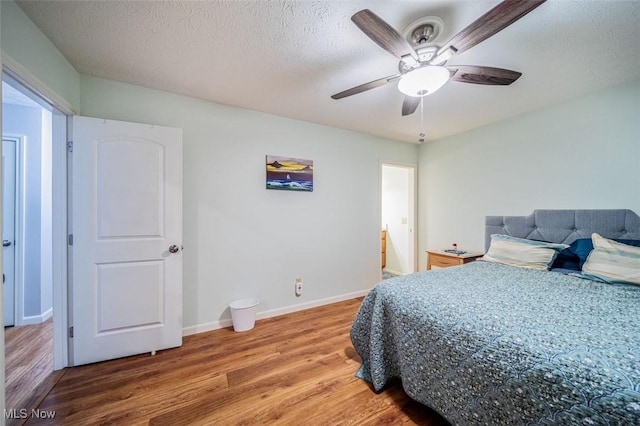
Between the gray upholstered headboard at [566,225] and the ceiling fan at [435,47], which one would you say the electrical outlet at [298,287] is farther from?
the gray upholstered headboard at [566,225]

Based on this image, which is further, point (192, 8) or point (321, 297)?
point (321, 297)

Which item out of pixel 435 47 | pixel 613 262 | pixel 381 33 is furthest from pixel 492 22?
pixel 613 262

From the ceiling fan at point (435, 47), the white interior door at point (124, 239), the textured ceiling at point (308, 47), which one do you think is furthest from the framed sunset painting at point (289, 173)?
the ceiling fan at point (435, 47)

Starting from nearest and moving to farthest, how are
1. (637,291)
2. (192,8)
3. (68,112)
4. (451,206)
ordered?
1. (192,8)
2. (637,291)
3. (68,112)
4. (451,206)

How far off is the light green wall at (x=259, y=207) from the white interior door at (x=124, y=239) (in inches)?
9.8

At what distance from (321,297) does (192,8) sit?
10.0 ft

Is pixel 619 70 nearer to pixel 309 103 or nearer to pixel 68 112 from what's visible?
pixel 309 103

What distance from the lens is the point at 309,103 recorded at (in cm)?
256

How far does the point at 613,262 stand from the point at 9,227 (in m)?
5.58

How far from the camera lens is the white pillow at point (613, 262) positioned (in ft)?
5.53

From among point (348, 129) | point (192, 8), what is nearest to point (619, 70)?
point (348, 129)

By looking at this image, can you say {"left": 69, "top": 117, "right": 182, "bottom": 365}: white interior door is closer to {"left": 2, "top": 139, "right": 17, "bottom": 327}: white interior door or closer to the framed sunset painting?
the framed sunset painting

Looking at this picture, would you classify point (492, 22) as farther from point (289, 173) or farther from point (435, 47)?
point (289, 173)

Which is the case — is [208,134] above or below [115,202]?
above
